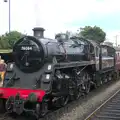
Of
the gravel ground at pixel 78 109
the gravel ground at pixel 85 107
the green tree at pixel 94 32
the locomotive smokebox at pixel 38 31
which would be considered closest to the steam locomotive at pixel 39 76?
the locomotive smokebox at pixel 38 31

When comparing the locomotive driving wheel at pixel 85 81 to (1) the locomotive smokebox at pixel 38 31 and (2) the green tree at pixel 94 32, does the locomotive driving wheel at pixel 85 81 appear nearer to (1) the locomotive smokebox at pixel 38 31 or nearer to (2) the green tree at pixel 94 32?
(1) the locomotive smokebox at pixel 38 31

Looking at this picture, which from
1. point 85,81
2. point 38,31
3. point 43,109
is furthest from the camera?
point 85,81

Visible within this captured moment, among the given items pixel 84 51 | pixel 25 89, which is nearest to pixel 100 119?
pixel 25 89

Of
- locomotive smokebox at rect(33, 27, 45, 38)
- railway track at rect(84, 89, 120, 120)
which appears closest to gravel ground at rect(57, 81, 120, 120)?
railway track at rect(84, 89, 120, 120)

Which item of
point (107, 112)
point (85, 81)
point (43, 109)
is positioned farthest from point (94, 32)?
point (43, 109)

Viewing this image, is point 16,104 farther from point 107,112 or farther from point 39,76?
point 107,112

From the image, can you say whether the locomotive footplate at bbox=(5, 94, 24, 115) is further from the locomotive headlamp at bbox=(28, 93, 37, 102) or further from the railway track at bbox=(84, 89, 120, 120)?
the railway track at bbox=(84, 89, 120, 120)

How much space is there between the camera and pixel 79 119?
30.7 ft

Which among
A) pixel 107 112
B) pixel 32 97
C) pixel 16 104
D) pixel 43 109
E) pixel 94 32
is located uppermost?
pixel 94 32

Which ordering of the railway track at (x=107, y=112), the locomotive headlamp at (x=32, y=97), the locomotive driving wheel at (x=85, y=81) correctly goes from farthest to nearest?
the locomotive driving wheel at (x=85, y=81) → the railway track at (x=107, y=112) → the locomotive headlamp at (x=32, y=97)

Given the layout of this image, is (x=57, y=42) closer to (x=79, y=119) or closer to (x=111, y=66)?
(x=79, y=119)

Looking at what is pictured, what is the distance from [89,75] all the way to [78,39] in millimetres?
1965

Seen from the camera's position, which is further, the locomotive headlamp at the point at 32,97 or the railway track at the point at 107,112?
the railway track at the point at 107,112

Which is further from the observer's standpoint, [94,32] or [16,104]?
[94,32]
